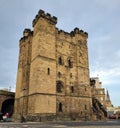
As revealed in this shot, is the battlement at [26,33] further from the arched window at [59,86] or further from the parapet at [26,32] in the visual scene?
the arched window at [59,86]

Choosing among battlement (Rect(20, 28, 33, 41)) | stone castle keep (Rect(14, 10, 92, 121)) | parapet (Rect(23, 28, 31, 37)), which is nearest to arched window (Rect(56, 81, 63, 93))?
stone castle keep (Rect(14, 10, 92, 121))

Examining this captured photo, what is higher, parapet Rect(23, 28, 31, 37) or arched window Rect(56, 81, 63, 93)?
parapet Rect(23, 28, 31, 37)

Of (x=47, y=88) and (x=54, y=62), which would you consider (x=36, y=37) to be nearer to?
(x=54, y=62)

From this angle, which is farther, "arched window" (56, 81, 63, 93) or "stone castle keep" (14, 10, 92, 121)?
"arched window" (56, 81, 63, 93)

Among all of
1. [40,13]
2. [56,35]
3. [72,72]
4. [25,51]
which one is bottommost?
[72,72]

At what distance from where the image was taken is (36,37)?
30016mm

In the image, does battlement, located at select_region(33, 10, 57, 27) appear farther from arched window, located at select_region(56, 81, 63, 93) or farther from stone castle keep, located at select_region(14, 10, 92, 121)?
arched window, located at select_region(56, 81, 63, 93)

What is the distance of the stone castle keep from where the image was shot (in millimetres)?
26562

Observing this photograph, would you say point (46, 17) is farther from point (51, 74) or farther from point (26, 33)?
point (51, 74)

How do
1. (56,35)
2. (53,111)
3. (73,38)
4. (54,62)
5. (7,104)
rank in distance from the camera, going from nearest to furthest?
1. (53,111)
2. (54,62)
3. (56,35)
4. (73,38)
5. (7,104)

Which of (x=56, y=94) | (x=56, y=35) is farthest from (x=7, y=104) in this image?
(x=56, y=35)

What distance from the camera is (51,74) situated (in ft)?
93.0

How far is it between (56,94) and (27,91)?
5.15m

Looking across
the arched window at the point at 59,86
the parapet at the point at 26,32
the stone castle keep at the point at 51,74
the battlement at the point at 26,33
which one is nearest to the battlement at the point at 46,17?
the stone castle keep at the point at 51,74
